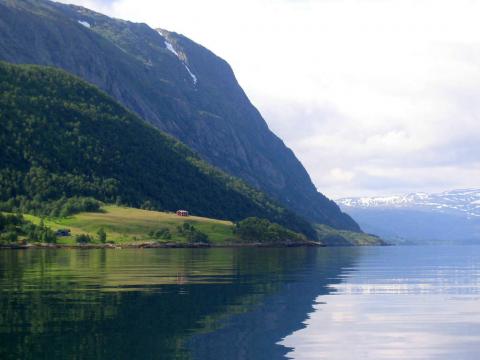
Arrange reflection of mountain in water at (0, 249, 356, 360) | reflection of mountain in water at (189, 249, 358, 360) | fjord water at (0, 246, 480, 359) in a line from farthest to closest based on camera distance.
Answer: fjord water at (0, 246, 480, 359)
reflection of mountain in water at (0, 249, 356, 360)
reflection of mountain in water at (189, 249, 358, 360)

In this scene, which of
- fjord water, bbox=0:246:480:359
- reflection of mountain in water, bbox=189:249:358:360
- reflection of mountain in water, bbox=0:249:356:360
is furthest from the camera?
fjord water, bbox=0:246:480:359

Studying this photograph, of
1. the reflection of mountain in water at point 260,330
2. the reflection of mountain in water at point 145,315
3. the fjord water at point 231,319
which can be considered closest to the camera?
the reflection of mountain in water at point 260,330

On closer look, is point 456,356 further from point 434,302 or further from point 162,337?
point 434,302

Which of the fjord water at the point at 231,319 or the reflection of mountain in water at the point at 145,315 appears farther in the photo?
the fjord water at the point at 231,319

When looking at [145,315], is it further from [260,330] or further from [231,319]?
[260,330]

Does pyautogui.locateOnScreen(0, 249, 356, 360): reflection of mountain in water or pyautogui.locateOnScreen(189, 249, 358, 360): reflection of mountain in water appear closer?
pyautogui.locateOnScreen(189, 249, 358, 360): reflection of mountain in water

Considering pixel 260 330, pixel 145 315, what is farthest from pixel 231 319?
pixel 145 315

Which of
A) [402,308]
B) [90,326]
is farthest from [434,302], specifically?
[90,326]

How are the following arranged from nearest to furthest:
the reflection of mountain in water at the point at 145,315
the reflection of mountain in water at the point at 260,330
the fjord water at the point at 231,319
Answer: the reflection of mountain in water at the point at 260,330 < the reflection of mountain in water at the point at 145,315 < the fjord water at the point at 231,319

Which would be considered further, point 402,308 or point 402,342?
point 402,308

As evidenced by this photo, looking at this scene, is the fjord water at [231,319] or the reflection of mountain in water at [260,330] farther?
the fjord water at [231,319]

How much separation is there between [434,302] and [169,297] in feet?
76.6

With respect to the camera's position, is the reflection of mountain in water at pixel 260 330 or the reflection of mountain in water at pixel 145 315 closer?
the reflection of mountain in water at pixel 260 330

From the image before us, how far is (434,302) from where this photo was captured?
73.2m
